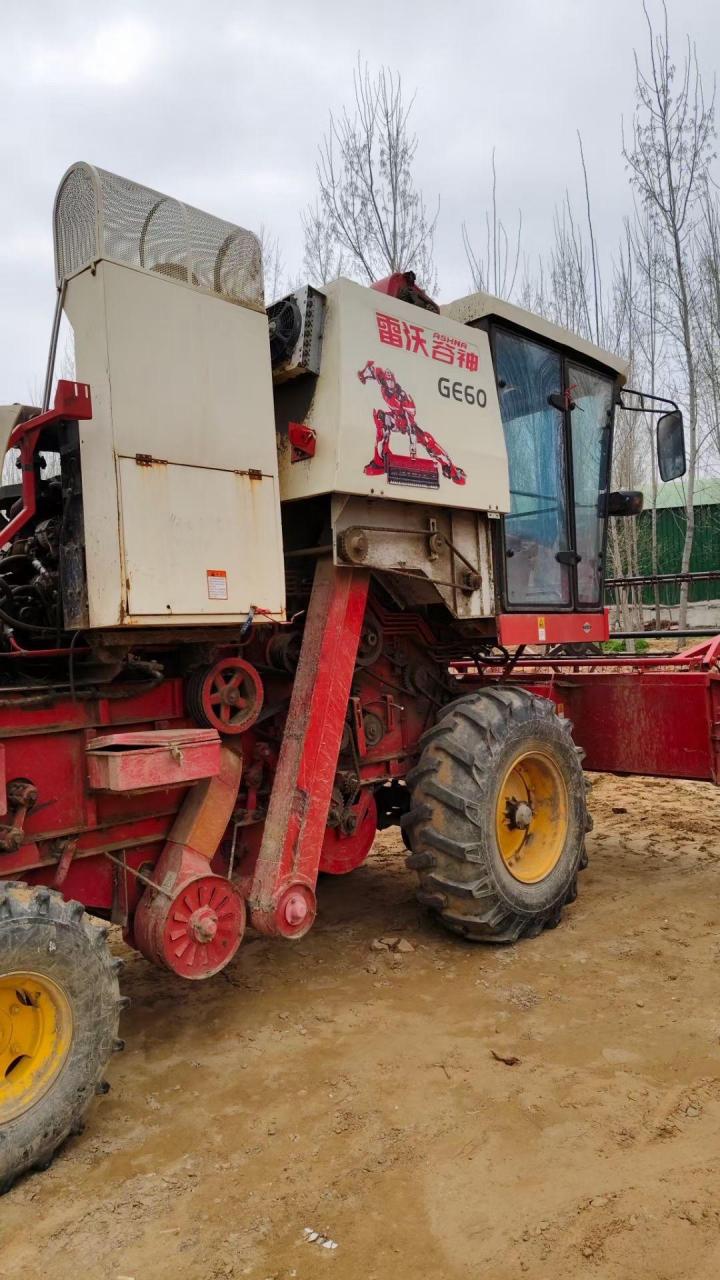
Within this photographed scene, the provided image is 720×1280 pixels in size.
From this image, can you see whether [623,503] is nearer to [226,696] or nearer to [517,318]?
[517,318]

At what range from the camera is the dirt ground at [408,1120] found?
2256mm

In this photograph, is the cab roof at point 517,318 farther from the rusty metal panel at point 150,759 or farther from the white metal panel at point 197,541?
the rusty metal panel at point 150,759

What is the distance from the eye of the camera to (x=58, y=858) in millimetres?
3129

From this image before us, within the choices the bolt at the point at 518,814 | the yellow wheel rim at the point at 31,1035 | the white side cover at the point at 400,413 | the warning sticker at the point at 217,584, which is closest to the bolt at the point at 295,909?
the yellow wheel rim at the point at 31,1035

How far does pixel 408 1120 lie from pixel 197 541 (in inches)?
81.4

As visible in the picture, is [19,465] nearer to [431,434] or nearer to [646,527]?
[431,434]

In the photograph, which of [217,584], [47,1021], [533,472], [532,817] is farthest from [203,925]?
[533,472]

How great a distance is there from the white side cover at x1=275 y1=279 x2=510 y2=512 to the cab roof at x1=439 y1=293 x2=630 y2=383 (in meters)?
0.17

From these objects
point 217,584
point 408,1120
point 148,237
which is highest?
point 148,237

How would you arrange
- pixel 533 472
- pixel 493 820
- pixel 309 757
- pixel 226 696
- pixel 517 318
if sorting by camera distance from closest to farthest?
pixel 226 696
pixel 309 757
pixel 493 820
pixel 517 318
pixel 533 472

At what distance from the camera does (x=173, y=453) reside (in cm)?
312

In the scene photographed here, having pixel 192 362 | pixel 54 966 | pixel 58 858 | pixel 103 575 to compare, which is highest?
pixel 192 362

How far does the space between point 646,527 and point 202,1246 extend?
819 inches

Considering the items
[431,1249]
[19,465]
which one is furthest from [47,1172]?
[19,465]
